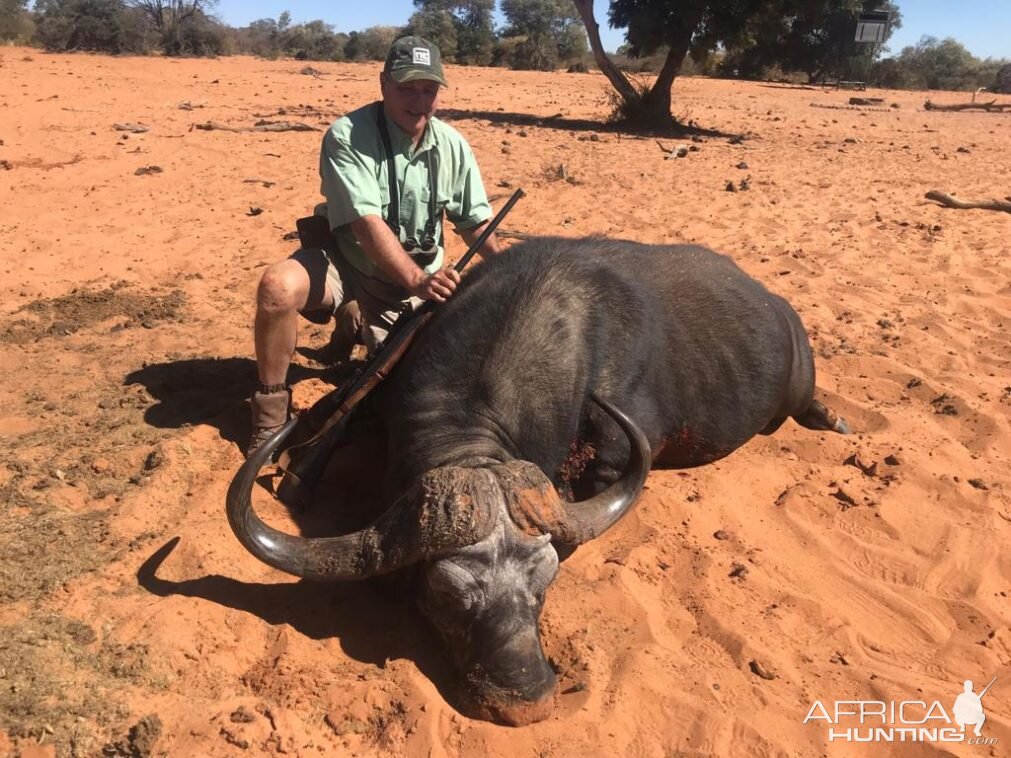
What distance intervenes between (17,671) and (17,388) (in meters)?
2.60

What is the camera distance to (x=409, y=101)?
439 cm

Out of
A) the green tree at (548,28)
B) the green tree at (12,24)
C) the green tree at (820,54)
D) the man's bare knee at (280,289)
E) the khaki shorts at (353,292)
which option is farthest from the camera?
the green tree at (548,28)

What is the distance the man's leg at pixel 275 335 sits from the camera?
4398 millimetres

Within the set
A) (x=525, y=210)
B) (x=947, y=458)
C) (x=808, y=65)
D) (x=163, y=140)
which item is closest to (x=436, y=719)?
(x=947, y=458)

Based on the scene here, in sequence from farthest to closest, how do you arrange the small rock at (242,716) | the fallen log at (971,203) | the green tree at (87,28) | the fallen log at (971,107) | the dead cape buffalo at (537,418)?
the green tree at (87,28), the fallen log at (971,107), the fallen log at (971,203), the dead cape buffalo at (537,418), the small rock at (242,716)

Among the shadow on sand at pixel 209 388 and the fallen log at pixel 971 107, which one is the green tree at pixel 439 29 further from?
the shadow on sand at pixel 209 388

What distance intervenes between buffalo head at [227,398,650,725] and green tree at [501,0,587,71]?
140 feet

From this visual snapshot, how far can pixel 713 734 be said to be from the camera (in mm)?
2973

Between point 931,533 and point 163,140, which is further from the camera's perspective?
point 163,140

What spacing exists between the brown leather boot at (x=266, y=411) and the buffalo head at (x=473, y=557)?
4.45 feet

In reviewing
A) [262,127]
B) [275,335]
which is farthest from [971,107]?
[275,335]

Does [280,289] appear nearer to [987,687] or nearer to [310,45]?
[987,687]

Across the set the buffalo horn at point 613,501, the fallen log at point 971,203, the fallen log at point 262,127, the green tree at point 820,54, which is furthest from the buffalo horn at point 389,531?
the green tree at point 820,54

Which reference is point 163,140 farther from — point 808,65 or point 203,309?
point 808,65
